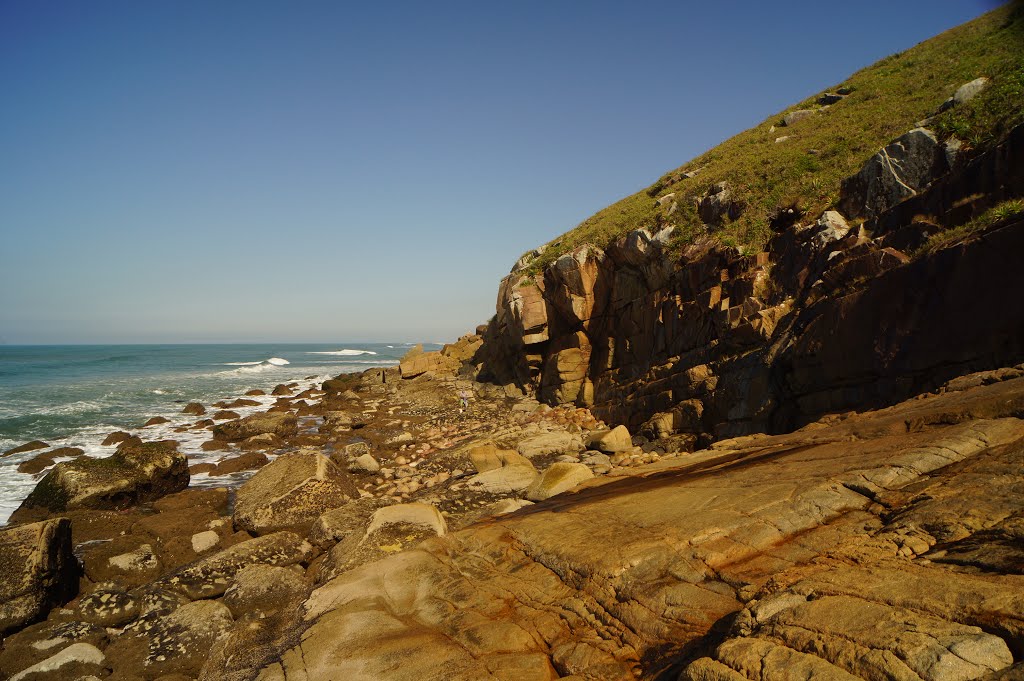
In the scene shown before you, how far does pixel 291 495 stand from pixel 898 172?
20.1 meters

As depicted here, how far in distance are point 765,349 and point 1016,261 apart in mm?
6509

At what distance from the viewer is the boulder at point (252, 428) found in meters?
25.7

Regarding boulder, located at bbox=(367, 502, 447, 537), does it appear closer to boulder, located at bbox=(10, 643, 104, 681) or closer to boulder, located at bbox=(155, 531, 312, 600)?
boulder, located at bbox=(155, 531, 312, 600)

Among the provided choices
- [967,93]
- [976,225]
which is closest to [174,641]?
[976,225]

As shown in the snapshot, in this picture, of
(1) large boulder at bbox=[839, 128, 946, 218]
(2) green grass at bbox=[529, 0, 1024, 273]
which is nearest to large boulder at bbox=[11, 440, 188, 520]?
(2) green grass at bbox=[529, 0, 1024, 273]

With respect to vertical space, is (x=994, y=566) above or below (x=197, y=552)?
above

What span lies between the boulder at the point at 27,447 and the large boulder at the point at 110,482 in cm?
982

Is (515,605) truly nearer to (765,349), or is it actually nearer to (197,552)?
(197,552)

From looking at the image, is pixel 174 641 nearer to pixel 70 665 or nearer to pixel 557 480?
pixel 70 665

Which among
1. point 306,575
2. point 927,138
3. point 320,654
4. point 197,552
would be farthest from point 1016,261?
point 197,552

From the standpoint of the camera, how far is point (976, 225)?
1088 centimetres

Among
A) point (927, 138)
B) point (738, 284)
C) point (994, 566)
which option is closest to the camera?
point (994, 566)

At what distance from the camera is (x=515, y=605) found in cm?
703

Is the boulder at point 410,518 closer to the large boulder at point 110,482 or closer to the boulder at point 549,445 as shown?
the boulder at point 549,445
